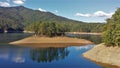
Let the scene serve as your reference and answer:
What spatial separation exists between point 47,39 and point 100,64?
84.3 metres

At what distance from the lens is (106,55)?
7138cm

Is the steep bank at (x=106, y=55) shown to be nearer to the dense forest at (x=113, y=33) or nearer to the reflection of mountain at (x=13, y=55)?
the dense forest at (x=113, y=33)

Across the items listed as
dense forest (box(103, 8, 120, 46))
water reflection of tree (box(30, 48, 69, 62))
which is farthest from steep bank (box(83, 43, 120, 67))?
water reflection of tree (box(30, 48, 69, 62))

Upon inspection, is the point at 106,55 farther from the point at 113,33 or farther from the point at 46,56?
the point at 46,56

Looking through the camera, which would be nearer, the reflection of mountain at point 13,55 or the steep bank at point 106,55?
the steep bank at point 106,55

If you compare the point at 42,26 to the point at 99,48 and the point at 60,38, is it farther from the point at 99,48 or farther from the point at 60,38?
the point at 99,48

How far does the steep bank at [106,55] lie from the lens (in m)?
66.8

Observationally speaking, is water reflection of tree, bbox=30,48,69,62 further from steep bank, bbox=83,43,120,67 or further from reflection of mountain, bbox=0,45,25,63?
steep bank, bbox=83,43,120,67

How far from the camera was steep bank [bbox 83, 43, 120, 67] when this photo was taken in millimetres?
66750

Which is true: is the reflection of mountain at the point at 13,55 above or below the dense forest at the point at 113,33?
below

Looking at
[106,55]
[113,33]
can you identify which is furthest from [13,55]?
[113,33]

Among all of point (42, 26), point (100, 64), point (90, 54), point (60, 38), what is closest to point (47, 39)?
point (60, 38)

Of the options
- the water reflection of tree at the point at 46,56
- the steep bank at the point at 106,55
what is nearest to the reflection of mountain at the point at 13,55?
the water reflection of tree at the point at 46,56

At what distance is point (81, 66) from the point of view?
65.8 metres
